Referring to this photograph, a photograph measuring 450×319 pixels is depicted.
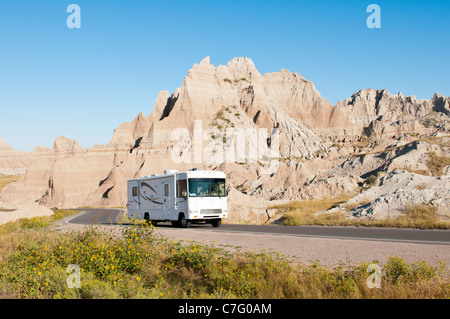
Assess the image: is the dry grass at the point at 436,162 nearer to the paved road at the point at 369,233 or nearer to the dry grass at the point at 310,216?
the dry grass at the point at 310,216

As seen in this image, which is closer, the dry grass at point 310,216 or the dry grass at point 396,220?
the dry grass at point 396,220

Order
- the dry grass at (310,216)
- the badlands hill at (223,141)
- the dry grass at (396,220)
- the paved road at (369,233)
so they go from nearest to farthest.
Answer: the paved road at (369,233) < the dry grass at (396,220) < the dry grass at (310,216) < the badlands hill at (223,141)

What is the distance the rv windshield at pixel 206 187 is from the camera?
24844mm

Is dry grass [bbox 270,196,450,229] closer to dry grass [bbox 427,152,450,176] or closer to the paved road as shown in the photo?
the paved road

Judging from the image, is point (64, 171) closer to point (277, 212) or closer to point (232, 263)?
point (277, 212)

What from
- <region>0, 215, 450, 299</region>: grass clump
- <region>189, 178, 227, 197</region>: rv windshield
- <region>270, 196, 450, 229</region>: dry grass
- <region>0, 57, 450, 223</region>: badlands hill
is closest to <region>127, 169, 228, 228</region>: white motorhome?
<region>189, 178, 227, 197</region>: rv windshield

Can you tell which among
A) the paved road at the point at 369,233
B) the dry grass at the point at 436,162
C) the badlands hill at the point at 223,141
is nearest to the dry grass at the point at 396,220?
the paved road at the point at 369,233

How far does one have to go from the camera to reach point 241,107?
129500 mm

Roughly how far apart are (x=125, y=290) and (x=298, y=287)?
343cm

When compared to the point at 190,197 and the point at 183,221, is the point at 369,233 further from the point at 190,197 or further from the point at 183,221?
the point at 183,221

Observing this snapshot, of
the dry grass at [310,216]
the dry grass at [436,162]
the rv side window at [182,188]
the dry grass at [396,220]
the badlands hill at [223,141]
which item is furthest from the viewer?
the badlands hill at [223,141]

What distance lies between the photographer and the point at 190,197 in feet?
80.9
